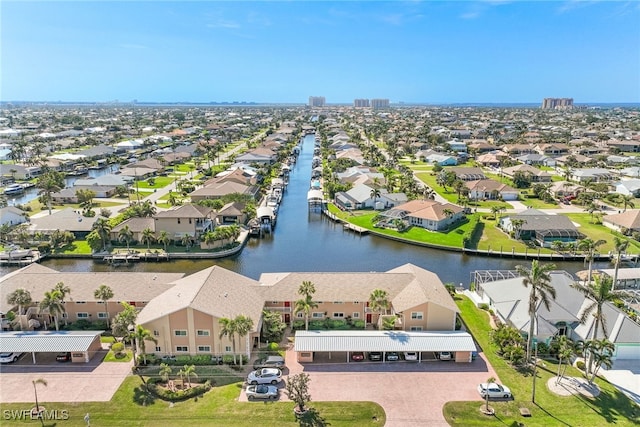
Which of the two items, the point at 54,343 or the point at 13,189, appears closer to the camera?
the point at 54,343

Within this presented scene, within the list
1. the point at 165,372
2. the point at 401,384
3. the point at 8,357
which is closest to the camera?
the point at 165,372

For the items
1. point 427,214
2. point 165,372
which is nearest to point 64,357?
point 165,372

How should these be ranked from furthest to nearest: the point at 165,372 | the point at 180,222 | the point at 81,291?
the point at 180,222 < the point at 81,291 < the point at 165,372

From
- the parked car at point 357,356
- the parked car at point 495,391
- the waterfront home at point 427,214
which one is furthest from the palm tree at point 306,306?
the waterfront home at point 427,214

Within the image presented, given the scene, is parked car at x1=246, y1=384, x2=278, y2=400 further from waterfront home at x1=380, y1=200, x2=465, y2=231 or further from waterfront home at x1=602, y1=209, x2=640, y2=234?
waterfront home at x1=602, y1=209, x2=640, y2=234

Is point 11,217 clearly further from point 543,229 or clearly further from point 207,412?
point 543,229

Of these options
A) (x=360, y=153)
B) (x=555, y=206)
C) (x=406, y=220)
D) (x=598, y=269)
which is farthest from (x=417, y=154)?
(x=598, y=269)

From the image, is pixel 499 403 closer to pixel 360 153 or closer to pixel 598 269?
pixel 598 269
